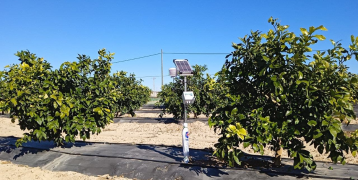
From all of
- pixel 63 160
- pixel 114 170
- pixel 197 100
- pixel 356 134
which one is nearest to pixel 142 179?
pixel 114 170

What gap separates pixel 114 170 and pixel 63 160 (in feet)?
5.45

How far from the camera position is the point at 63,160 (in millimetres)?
6516

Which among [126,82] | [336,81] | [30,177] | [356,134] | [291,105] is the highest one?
[126,82]

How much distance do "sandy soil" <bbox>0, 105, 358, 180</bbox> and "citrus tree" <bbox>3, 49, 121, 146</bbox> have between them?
2.72ft

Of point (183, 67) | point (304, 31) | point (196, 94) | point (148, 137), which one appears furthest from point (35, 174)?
point (196, 94)

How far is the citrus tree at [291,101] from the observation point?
4.04 metres

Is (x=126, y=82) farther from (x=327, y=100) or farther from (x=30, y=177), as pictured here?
(x=327, y=100)

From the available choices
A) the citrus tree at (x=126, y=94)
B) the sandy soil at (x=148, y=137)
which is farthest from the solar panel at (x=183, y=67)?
the citrus tree at (x=126, y=94)

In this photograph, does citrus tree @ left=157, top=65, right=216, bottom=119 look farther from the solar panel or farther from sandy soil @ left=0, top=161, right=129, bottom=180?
sandy soil @ left=0, top=161, right=129, bottom=180

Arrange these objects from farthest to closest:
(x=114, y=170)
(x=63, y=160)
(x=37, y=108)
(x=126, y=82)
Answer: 1. (x=126, y=82)
2. (x=63, y=160)
3. (x=37, y=108)
4. (x=114, y=170)

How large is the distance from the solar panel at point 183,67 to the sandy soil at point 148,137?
7.70 ft

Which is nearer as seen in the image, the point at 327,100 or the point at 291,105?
the point at 327,100

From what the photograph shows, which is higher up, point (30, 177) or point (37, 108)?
Answer: point (37, 108)

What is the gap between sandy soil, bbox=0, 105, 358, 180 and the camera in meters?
6.21
